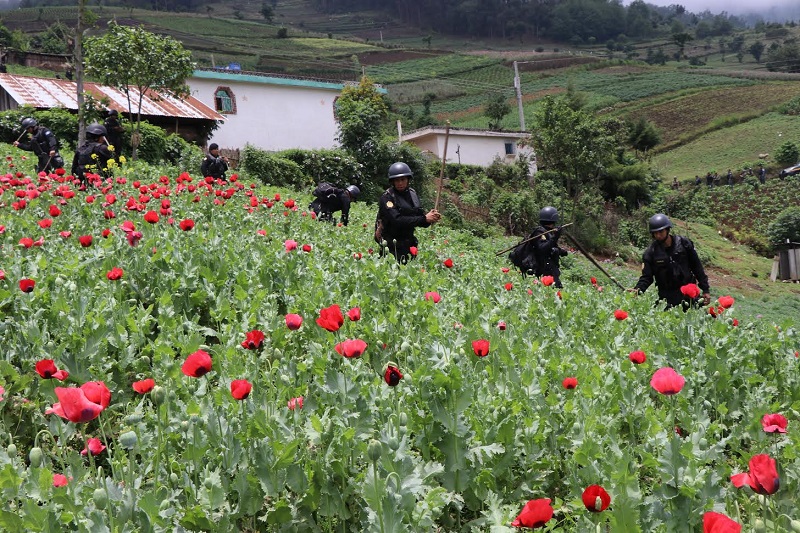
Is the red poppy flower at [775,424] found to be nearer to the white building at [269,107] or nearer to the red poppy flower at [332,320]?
the red poppy flower at [332,320]

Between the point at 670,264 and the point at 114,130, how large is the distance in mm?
11849

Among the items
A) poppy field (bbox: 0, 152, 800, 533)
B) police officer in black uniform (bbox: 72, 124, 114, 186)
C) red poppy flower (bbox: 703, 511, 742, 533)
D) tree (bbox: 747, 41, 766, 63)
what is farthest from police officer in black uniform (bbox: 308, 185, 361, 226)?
tree (bbox: 747, 41, 766, 63)

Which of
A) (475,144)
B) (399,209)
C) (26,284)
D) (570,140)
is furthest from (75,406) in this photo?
(475,144)

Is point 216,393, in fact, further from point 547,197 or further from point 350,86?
point 350,86

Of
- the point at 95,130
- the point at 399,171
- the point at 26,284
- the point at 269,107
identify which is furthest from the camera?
the point at 269,107

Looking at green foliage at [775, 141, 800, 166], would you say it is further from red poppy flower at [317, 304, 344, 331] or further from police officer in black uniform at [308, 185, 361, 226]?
red poppy flower at [317, 304, 344, 331]

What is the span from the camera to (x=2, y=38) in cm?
6253

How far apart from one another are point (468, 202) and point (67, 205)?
94.6ft

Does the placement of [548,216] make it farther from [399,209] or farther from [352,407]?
[352,407]

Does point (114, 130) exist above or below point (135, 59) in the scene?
below

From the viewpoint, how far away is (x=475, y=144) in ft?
155

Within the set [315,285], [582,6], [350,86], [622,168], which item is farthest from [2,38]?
[582,6]

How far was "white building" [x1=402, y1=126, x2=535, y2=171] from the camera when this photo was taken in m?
45.7

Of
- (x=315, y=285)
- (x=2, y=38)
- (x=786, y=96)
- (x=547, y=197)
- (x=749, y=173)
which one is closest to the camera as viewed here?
(x=315, y=285)
